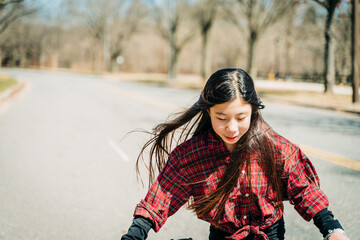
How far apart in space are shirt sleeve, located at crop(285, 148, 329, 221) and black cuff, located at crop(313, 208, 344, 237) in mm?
20

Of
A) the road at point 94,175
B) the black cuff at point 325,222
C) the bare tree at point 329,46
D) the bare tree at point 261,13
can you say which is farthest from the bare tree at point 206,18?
the black cuff at point 325,222

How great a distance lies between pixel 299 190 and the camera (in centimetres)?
190

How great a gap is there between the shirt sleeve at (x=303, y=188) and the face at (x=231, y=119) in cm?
31

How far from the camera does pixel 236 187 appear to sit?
6.20 feet

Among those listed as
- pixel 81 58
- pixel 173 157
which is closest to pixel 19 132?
pixel 173 157

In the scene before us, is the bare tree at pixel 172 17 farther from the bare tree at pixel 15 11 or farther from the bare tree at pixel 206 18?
the bare tree at pixel 15 11

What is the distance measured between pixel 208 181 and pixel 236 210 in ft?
0.68

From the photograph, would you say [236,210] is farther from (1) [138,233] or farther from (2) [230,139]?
(1) [138,233]

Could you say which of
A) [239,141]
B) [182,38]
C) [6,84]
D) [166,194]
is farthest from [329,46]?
[182,38]

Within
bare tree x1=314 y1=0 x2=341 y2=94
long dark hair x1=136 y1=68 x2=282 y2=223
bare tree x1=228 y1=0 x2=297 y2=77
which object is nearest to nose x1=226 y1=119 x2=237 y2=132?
long dark hair x1=136 y1=68 x2=282 y2=223

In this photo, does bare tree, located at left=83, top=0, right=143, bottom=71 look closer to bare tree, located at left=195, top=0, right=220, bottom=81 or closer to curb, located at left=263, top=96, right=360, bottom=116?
bare tree, located at left=195, top=0, right=220, bottom=81

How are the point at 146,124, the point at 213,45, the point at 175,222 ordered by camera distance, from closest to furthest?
the point at 175,222, the point at 146,124, the point at 213,45

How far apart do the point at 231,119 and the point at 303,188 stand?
522mm

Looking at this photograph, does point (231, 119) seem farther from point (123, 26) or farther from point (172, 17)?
point (123, 26)
